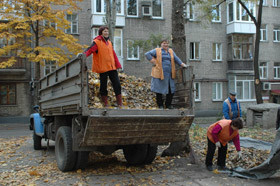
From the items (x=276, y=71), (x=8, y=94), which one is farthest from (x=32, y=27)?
(x=276, y=71)

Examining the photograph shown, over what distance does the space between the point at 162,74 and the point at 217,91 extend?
2219cm

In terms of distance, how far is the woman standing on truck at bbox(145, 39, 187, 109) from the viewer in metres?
6.46

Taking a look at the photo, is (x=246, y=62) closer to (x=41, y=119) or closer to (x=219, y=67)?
(x=219, y=67)

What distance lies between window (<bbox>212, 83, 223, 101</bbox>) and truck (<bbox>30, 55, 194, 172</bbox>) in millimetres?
21518

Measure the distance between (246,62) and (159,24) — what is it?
8419 millimetres

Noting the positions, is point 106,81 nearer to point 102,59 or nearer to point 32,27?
point 102,59

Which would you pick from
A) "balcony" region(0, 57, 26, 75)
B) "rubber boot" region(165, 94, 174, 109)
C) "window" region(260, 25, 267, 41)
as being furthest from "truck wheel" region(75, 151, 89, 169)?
"window" region(260, 25, 267, 41)

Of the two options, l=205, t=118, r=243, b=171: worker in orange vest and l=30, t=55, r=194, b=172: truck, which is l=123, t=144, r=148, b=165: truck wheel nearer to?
l=30, t=55, r=194, b=172: truck

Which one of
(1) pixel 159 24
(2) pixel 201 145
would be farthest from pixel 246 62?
(2) pixel 201 145

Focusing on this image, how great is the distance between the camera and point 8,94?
907 inches

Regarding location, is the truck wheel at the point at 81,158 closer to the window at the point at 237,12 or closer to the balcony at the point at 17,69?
the balcony at the point at 17,69

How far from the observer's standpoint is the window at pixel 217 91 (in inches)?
1085

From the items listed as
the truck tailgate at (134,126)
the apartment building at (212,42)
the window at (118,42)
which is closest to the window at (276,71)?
the apartment building at (212,42)

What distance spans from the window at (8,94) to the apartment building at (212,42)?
20.4 ft
